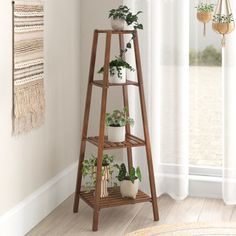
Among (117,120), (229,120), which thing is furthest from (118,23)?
(229,120)

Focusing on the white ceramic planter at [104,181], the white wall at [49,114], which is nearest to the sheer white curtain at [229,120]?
the white ceramic planter at [104,181]

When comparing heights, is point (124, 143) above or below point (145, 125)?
below

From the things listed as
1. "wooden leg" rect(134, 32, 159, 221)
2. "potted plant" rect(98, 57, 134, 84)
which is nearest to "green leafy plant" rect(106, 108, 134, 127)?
"wooden leg" rect(134, 32, 159, 221)

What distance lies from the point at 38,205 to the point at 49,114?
58 centimetres

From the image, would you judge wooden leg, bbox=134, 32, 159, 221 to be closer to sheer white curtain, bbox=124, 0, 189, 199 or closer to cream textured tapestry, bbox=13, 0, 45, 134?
sheer white curtain, bbox=124, 0, 189, 199

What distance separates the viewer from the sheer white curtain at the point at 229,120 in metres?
3.86

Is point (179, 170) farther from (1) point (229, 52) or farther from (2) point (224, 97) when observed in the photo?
(1) point (229, 52)

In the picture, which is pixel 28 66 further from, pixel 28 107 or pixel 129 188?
pixel 129 188

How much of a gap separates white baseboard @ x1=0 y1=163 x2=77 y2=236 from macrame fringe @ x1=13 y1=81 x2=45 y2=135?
438 mm

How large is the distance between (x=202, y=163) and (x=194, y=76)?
0.62 meters

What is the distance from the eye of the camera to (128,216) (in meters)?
3.78

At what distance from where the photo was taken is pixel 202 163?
4188mm

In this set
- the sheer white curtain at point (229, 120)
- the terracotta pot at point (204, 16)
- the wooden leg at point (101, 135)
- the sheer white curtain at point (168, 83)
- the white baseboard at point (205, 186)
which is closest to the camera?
the terracotta pot at point (204, 16)

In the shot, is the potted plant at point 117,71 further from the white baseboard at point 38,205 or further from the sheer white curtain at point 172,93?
the white baseboard at point 38,205
